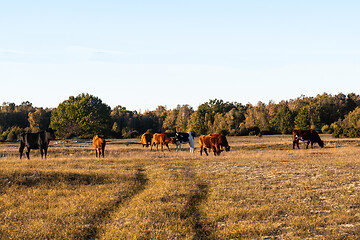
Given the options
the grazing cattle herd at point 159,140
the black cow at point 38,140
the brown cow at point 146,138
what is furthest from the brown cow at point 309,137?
the black cow at point 38,140

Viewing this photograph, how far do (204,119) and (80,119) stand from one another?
61.9m

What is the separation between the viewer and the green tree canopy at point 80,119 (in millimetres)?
75938

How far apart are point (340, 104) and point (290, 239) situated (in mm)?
129461

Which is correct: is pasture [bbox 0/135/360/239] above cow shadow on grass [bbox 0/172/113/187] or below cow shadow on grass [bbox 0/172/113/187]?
below

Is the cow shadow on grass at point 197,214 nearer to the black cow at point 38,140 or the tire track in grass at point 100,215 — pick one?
the tire track in grass at point 100,215

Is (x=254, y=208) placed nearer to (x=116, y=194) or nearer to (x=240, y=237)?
(x=240, y=237)

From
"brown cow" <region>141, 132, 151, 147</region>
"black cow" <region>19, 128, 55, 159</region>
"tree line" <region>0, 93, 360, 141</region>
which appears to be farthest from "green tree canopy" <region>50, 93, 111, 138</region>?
"black cow" <region>19, 128, 55, 159</region>

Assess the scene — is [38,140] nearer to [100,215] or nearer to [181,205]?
[100,215]

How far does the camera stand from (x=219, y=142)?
32.0 meters

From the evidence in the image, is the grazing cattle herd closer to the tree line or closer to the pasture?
the pasture

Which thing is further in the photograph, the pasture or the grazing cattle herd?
the grazing cattle herd

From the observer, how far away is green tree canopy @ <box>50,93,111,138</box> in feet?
249

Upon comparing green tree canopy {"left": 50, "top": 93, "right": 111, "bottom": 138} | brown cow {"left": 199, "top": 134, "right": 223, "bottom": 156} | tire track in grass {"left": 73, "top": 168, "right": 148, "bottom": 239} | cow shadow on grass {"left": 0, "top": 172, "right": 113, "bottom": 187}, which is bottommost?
tire track in grass {"left": 73, "top": 168, "right": 148, "bottom": 239}

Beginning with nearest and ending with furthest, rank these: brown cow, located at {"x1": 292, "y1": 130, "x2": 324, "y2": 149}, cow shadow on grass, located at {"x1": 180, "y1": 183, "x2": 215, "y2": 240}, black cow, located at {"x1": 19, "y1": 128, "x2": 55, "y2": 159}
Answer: cow shadow on grass, located at {"x1": 180, "y1": 183, "x2": 215, "y2": 240} < black cow, located at {"x1": 19, "y1": 128, "x2": 55, "y2": 159} < brown cow, located at {"x1": 292, "y1": 130, "x2": 324, "y2": 149}
